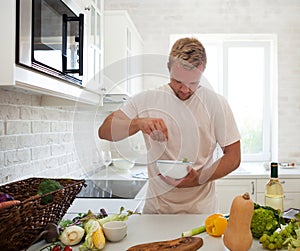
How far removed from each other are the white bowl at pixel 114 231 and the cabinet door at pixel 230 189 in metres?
2.38

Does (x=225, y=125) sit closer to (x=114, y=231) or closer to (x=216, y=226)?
(x=216, y=226)

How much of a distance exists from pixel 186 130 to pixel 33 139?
30.5 inches

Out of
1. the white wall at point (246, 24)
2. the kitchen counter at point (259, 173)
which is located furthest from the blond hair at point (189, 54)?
the white wall at point (246, 24)

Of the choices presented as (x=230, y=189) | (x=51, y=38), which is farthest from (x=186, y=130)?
(x=230, y=189)

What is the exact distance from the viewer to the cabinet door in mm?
3547

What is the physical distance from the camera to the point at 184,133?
1.72 m

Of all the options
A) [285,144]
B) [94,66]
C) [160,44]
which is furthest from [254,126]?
[94,66]

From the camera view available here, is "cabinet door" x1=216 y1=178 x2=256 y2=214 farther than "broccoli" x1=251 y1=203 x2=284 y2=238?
Yes

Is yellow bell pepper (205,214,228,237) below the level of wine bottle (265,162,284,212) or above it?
below

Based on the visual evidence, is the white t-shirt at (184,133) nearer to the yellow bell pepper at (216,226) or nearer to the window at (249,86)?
the yellow bell pepper at (216,226)

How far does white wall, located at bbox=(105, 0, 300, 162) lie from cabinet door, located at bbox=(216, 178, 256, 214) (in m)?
0.72

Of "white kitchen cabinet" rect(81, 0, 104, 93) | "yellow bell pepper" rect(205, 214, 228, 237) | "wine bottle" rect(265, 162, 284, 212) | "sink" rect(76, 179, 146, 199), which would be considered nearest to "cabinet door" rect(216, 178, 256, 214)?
"sink" rect(76, 179, 146, 199)

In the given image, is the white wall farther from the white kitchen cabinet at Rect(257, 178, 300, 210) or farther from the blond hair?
the blond hair

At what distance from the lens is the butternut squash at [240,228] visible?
1174 millimetres
